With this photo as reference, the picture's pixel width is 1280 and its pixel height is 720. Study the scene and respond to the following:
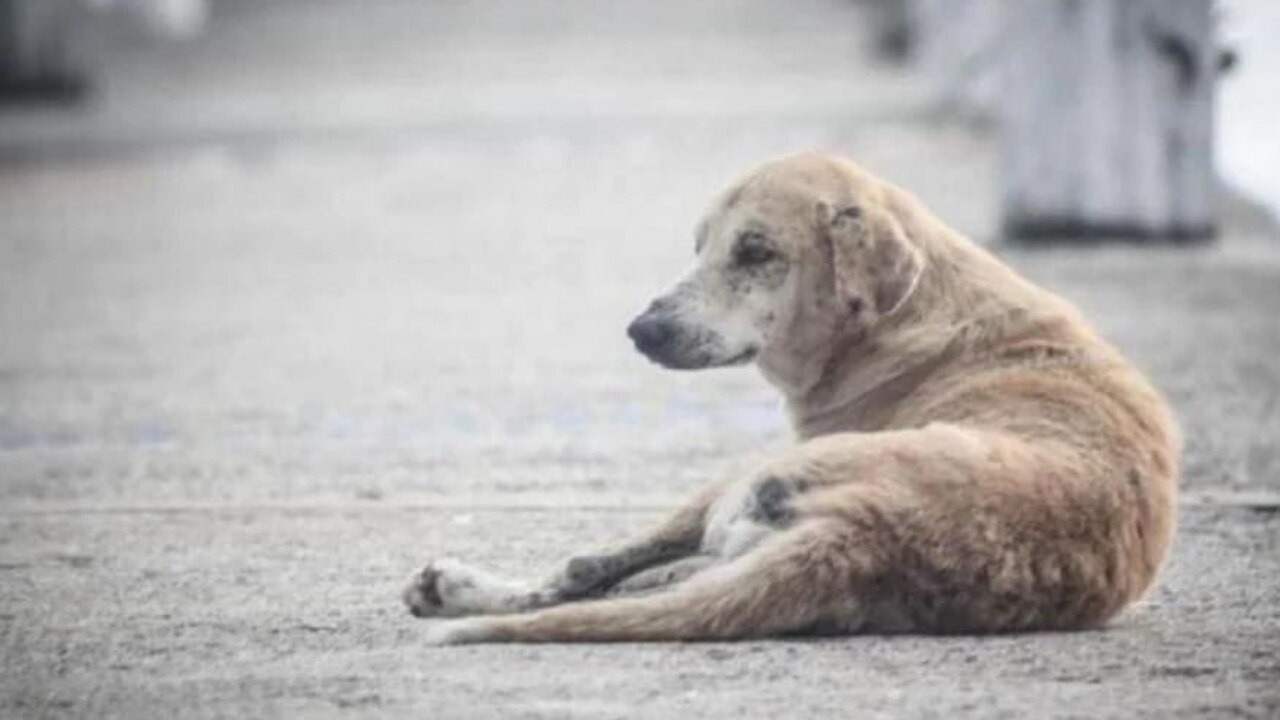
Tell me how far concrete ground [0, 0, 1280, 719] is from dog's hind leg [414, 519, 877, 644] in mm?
47

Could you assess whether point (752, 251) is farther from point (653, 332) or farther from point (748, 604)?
point (748, 604)

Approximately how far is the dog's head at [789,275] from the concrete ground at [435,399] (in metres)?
0.75

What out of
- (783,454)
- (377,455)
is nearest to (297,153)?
(377,455)

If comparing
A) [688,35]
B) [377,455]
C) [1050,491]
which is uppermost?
[1050,491]

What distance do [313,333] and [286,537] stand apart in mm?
4986

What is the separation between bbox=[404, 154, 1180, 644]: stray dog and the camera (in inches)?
264

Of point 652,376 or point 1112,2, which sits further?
point 1112,2

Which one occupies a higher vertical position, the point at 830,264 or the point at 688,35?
the point at 830,264

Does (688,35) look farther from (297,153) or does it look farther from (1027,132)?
(1027,132)

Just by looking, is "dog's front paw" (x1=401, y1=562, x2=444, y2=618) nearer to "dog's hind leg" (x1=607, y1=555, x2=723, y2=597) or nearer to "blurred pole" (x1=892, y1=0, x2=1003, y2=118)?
"dog's hind leg" (x1=607, y1=555, x2=723, y2=597)

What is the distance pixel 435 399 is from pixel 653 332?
4.05 m

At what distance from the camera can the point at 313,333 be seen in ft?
44.4

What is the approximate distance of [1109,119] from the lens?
588 inches

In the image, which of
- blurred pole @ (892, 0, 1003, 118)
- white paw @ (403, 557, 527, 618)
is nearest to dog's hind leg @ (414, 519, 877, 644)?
white paw @ (403, 557, 527, 618)
